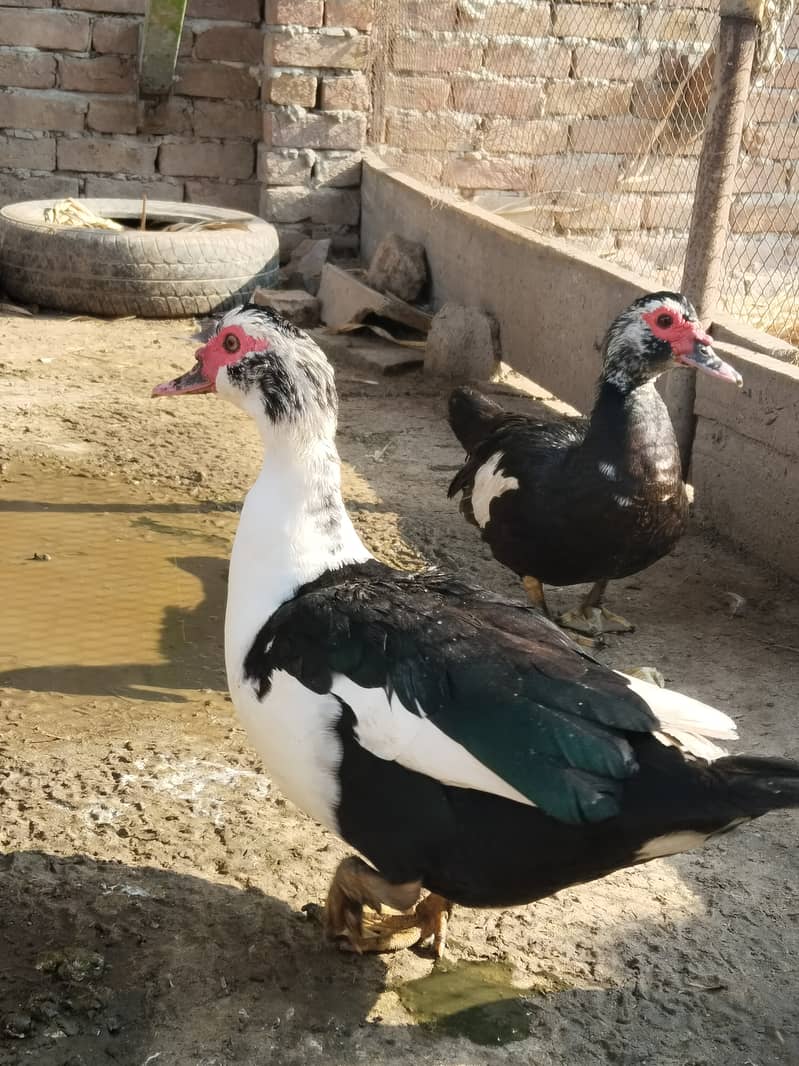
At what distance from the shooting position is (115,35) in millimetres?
8945

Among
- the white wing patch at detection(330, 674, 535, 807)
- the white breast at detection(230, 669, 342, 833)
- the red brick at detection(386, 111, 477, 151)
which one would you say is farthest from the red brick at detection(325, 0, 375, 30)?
the white wing patch at detection(330, 674, 535, 807)

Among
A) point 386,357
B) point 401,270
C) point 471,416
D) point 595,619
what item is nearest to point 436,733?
point 595,619

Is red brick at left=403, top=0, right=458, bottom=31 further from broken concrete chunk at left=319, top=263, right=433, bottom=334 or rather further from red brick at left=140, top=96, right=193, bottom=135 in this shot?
broken concrete chunk at left=319, top=263, right=433, bottom=334

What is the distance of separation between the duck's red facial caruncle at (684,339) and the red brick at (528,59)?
5538 millimetres

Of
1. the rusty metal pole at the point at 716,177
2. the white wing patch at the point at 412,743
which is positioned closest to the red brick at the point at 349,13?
the rusty metal pole at the point at 716,177

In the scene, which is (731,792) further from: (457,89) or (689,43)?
(689,43)

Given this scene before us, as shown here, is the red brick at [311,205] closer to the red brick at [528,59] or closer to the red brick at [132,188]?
the red brick at [132,188]

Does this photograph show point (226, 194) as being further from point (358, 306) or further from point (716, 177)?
point (716, 177)

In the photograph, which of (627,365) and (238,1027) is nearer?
(238,1027)

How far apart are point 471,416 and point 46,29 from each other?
542 centimetres

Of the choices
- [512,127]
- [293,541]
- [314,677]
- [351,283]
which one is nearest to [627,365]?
[293,541]

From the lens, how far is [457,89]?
30.5 feet

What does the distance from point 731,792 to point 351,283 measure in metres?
6.25

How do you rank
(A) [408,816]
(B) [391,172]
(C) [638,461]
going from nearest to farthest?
(A) [408,816] → (C) [638,461] → (B) [391,172]
